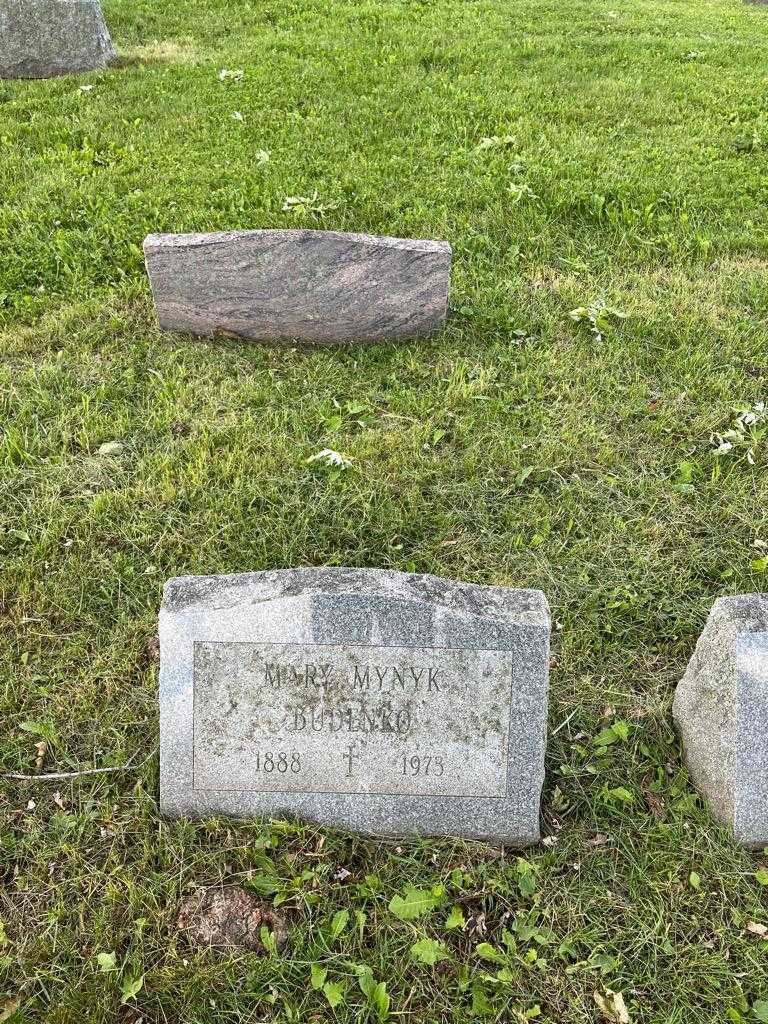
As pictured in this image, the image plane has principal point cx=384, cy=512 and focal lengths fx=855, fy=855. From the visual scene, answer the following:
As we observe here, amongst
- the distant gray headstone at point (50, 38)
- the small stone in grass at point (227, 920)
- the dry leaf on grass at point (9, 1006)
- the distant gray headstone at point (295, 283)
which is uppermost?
the distant gray headstone at point (50, 38)

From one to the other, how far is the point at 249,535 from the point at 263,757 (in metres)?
1.30

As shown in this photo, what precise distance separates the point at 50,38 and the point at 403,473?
672 centimetres

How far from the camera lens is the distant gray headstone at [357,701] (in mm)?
2648

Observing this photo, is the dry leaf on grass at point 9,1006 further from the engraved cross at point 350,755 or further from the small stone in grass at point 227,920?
the engraved cross at point 350,755

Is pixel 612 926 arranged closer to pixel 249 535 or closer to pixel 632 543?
pixel 632 543

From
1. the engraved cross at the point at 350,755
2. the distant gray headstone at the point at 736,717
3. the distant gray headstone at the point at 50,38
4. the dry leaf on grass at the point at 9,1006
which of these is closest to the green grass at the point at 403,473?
the dry leaf on grass at the point at 9,1006

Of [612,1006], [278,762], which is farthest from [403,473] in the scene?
[612,1006]

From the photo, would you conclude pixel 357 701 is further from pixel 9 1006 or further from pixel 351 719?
pixel 9 1006

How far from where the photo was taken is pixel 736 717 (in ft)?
8.69

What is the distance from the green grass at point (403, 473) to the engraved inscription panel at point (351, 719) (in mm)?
198

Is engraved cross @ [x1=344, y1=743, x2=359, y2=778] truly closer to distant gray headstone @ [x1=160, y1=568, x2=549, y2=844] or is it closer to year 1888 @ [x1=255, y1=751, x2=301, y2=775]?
distant gray headstone @ [x1=160, y1=568, x2=549, y2=844]

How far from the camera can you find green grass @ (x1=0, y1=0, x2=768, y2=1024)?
2506 mm

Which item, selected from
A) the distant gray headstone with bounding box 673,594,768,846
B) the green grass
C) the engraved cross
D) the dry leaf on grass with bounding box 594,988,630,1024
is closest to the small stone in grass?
the green grass

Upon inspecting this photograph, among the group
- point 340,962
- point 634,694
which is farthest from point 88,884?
point 634,694
